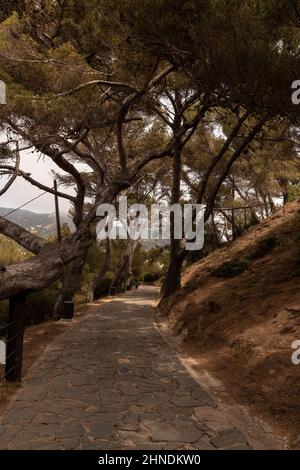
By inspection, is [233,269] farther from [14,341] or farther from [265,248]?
[14,341]

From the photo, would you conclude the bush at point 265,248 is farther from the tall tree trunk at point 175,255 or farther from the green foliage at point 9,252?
the green foliage at point 9,252

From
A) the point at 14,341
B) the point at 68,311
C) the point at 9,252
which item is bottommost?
the point at 68,311

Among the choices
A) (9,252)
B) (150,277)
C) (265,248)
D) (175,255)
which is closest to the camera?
(265,248)

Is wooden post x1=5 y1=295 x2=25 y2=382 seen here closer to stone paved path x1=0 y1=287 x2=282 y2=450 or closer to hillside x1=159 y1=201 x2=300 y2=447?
stone paved path x1=0 y1=287 x2=282 y2=450

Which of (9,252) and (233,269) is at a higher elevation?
(9,252)

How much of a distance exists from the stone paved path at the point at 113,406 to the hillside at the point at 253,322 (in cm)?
63

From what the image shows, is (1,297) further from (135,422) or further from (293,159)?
(293,159)

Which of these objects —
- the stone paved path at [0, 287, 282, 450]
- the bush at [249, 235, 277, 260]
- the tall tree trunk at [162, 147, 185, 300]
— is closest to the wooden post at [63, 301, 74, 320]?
the tall tree trunk at [162, 147, 185, 300]

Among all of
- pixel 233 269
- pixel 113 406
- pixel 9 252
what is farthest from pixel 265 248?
pixel 9 252

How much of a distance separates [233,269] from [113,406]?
26.2 ft

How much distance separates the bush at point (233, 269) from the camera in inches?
484

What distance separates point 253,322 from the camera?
26.5 feet

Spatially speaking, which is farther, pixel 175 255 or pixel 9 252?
pixel 9 252

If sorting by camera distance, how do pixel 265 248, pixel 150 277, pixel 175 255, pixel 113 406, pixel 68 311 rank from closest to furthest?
pixel 113 406 < pixel 265 248 < pixel 68 311 < pixel 175 255 < pixel 150 277
